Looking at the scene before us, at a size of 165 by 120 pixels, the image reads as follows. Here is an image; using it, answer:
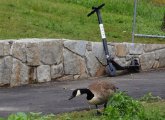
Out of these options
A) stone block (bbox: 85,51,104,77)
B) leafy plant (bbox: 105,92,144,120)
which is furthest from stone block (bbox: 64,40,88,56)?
leafy plant (bbox: 105,92,144,120)

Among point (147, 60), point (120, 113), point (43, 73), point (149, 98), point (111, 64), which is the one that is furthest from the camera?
point (147, 60)

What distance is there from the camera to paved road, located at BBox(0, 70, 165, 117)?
9281 millimetres

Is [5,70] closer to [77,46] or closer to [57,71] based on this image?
[57,71]

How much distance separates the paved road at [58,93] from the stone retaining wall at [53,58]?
23 cm

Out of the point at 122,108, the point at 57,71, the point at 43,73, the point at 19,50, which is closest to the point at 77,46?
the point at 57,71

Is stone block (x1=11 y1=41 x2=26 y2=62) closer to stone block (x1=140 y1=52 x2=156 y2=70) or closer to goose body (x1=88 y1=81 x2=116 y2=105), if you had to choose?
goose body (x1=88 y1=81 x2=116 y2=105)

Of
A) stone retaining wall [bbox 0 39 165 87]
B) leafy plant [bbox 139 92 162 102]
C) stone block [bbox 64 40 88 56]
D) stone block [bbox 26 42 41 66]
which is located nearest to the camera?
leafy plant [bbox 139 92 162 102]

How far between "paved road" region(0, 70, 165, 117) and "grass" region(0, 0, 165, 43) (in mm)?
1718

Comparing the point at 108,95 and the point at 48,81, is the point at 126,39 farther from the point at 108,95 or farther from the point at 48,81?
the point at 108,95

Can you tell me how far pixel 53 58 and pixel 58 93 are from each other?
4.73 ft

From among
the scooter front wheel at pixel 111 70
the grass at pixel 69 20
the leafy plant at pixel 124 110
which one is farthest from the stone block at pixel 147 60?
the leafy plant at pixel 124 110

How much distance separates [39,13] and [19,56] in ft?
13.6

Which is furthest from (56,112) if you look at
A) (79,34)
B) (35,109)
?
(79,34)

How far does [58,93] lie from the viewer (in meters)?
10.6
